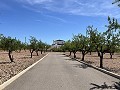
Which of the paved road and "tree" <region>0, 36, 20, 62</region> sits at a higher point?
"tree" <region>0, 36, 20, 62</region>

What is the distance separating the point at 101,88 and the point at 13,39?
25.4 m

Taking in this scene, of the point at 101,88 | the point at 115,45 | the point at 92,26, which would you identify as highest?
the point at 92,26

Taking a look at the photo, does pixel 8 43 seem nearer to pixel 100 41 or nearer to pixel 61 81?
pixel 100 41

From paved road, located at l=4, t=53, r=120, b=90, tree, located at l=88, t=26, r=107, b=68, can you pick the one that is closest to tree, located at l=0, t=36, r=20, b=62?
tree, located at l=88, t=26, r=107, b=68

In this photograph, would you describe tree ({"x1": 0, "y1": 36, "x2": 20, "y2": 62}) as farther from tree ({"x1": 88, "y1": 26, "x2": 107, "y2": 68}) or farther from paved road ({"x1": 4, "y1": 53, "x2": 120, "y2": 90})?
paved road ({"x1": 4, "y1": 53, "x2": 120, "y2": 90})

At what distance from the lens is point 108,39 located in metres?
28.6

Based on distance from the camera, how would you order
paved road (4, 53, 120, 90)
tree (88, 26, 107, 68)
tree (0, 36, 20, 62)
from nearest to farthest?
paved road (4, 53, 120, 90)
tree (88, 26, 107, 68)
tree (0, 36, 20, 62)

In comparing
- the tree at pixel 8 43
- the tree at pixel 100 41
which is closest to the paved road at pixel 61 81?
the tree at pixel 100 41

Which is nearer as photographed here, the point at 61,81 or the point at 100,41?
the point at 61,81

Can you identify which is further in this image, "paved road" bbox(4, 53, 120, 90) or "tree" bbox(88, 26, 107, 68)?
"tree" bbox(88, 26, 107, 68)

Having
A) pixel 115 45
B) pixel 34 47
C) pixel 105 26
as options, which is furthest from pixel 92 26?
pixel 34 47

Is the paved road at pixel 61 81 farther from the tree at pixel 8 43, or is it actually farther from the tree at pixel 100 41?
the tree at pixel 8 43

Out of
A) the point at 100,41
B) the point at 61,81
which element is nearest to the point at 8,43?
the point at 100,41

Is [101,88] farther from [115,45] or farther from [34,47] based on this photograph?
[34,47]
